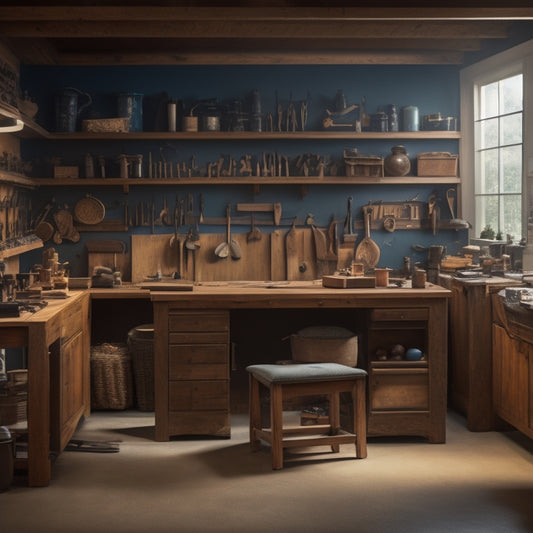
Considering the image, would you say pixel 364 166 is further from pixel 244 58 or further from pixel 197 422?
pixel 197 422

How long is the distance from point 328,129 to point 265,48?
853mm

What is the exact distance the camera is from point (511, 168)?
6508 mm

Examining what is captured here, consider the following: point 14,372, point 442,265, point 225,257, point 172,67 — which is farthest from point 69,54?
point 442,265

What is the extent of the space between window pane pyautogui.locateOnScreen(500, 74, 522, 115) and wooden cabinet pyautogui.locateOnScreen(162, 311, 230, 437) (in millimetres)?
2884

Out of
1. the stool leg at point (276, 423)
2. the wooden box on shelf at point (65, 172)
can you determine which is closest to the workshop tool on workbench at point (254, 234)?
the wooden box on shelf at point (65, 172)

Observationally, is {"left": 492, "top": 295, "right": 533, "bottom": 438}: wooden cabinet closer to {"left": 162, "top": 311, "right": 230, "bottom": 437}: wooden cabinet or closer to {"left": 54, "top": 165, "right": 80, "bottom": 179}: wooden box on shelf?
{"left": 162, "top": 311, "right": 230, "bottom": 437}: wooden cabinet

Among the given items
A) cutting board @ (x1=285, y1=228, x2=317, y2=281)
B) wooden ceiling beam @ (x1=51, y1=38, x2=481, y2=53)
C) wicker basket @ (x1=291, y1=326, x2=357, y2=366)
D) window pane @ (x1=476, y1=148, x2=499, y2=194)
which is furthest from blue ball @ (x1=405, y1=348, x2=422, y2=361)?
wooden ceiling beam @ (x1=51, y1=38, x2=481, y2=53)

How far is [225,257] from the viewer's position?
23.3 ft

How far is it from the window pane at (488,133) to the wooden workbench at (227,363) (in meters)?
2.07

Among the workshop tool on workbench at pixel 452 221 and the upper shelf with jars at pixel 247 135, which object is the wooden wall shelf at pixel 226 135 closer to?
the upper shelf with jars at pixel 247 135

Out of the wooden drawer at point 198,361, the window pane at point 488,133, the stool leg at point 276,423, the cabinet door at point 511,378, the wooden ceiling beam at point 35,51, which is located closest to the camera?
the stool leg at point 276,423

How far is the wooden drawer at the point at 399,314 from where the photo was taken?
5.27m

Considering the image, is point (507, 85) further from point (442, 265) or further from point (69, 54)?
point (69, 54)

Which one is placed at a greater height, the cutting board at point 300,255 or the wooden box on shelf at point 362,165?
the wooden box on shelf at point 362,165
